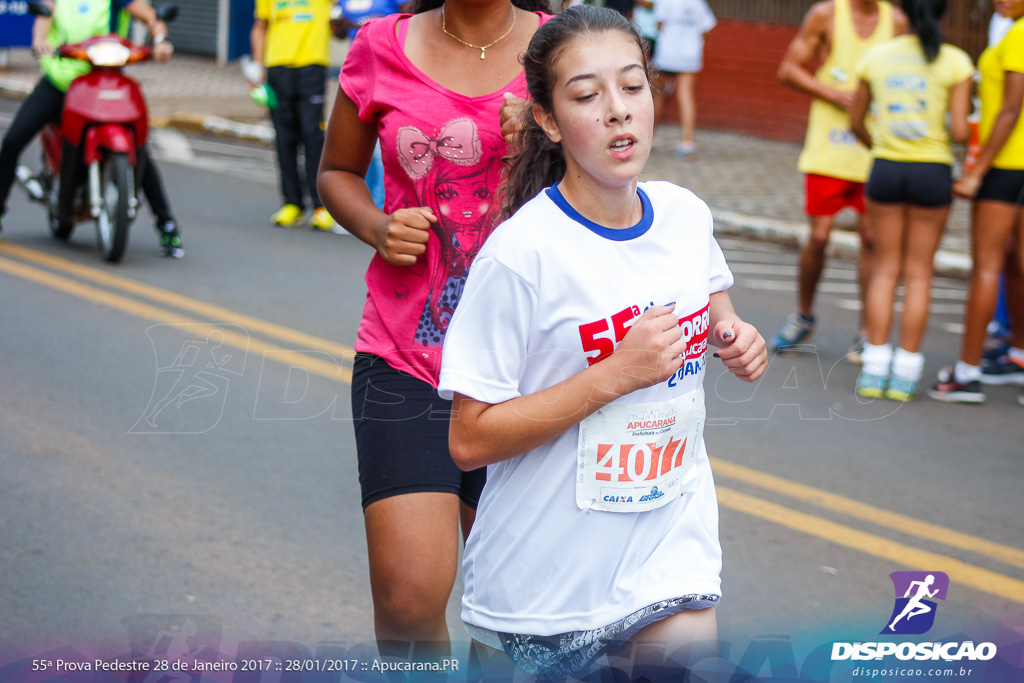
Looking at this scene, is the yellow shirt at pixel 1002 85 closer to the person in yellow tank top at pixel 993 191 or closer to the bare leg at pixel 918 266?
the person in yellow tank top at pixel 993 191

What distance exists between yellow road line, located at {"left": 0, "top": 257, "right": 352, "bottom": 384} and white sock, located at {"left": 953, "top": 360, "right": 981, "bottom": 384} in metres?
3.11

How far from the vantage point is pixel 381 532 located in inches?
102

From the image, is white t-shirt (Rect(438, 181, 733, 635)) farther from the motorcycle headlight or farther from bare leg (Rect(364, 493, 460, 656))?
the motorcycle headlight

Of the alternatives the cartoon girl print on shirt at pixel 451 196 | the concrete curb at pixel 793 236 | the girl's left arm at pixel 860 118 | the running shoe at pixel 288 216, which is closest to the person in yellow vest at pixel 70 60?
the running shoe at pixel 288 216

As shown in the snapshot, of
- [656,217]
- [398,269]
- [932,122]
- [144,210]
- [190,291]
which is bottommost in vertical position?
[144,210]

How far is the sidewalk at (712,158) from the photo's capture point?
1093cm

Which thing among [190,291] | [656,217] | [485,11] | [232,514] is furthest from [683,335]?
[190,291]

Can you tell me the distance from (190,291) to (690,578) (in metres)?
5.87

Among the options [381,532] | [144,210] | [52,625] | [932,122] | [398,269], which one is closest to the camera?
[381,532]

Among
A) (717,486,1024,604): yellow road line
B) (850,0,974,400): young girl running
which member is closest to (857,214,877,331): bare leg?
(850,0,974,400): young girl running

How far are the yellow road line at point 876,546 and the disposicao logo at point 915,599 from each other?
0.08m

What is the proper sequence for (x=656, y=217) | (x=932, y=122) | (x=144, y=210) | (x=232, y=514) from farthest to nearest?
(x=144, y=210)
(x=932, y=122)
(x=232, y=514)
(x=656, y=217)

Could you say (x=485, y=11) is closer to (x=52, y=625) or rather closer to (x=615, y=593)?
(x=615, y=593)

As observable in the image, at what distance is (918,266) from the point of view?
249 inches
